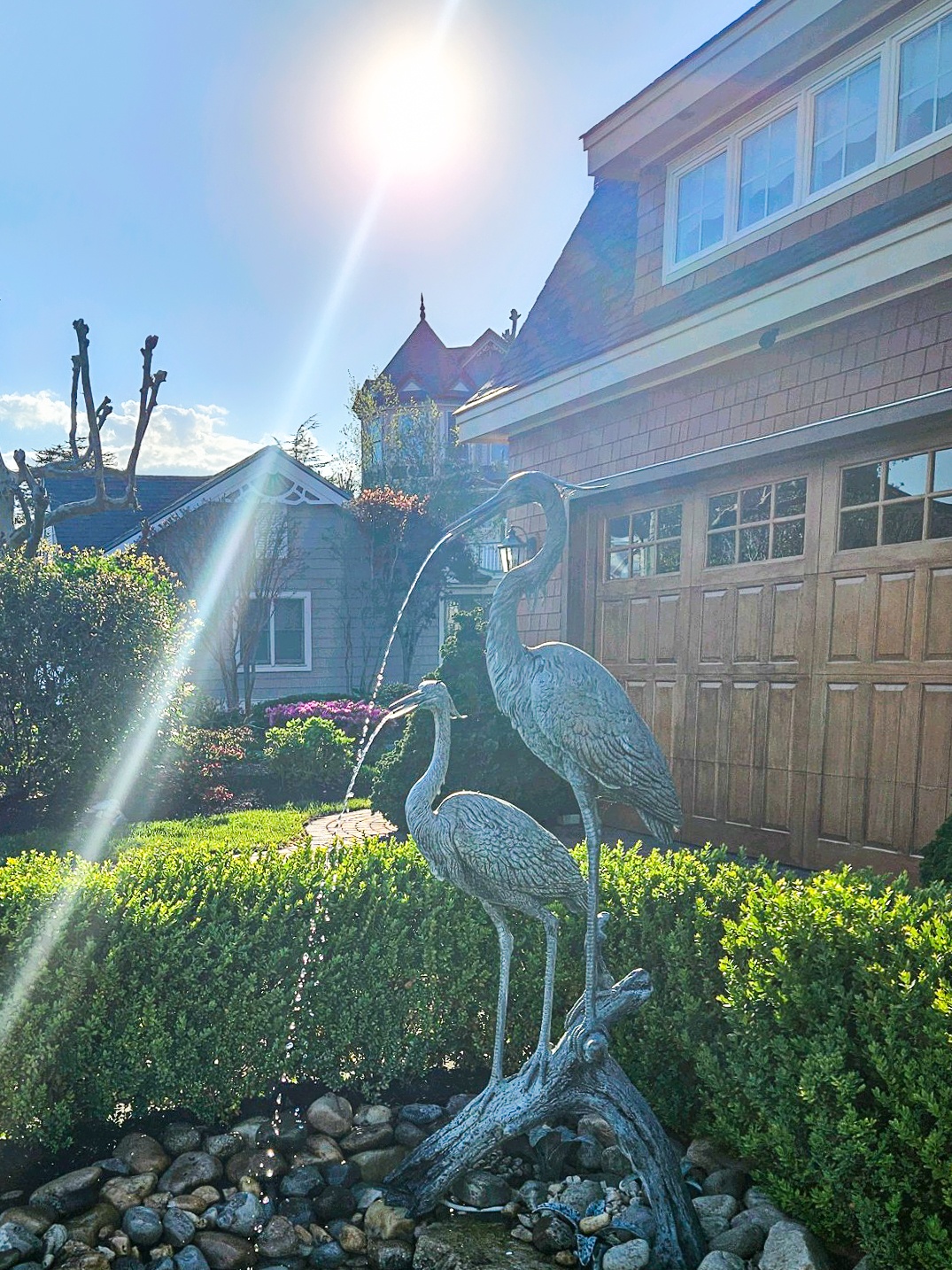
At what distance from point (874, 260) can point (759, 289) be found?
2.88 feet

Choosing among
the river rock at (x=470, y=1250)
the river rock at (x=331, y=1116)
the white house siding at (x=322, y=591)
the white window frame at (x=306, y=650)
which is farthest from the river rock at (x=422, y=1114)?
the white window frame at (x=306, y=650)

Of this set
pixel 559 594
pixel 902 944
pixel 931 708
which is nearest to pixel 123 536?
pixel 559 594

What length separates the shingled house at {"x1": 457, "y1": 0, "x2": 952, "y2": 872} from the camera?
5.70 metres

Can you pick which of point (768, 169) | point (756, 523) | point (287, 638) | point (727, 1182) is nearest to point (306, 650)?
point (287, 638)

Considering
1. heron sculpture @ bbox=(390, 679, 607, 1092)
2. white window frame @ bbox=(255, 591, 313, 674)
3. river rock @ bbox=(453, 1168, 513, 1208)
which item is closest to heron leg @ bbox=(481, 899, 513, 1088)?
heron sculpture @ bbox=(390, 679, 607, 1092)

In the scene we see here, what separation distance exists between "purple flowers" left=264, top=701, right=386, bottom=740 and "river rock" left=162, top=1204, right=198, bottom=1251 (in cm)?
997

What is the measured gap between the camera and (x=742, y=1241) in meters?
2.72

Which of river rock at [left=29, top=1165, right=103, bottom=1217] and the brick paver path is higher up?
river rock at [left=29, top=1165, right=103, bottom=1217]

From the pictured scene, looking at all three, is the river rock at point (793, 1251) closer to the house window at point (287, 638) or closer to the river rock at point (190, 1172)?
the river rock at point (190, 1172)

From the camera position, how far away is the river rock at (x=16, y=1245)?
2.67 meters

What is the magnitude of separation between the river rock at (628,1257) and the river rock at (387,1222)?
625mm

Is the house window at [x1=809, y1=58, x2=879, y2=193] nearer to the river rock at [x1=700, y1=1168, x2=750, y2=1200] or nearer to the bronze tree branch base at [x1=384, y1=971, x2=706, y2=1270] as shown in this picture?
the bronze tree branch base at [x1=384, y1=971, x2=706, y2=1270]

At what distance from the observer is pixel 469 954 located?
3.63m

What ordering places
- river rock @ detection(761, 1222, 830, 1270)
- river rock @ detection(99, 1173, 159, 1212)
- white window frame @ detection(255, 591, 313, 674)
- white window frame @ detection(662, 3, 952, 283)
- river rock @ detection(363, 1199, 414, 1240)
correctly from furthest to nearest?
white window frame @ detection(255, 591, 313, 674), white window frame @ detection(662, 3, 952, 283), river rock @ detection(99, 1173, 159, 1212), river rock @ detection(363, 1199, 414, 1240), river rock @ detection(761, 1222, 830, 1270)
